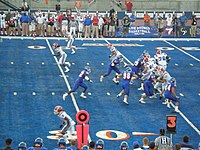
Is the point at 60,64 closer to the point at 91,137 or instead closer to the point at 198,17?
the point at 91,137

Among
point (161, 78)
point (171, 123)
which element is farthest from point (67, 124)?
point (161, 78)

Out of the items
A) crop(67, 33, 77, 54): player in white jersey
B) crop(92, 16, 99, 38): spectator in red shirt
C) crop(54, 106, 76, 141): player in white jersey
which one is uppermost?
crop(92, 16, 99, 38): spectator in red shirt

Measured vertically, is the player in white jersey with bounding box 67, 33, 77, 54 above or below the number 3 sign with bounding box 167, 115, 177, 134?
above

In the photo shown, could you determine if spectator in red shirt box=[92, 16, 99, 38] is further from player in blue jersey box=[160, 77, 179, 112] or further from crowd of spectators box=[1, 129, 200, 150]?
crowd of spectators box=[1, 129, 200, 150]

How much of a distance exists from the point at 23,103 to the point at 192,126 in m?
6.29

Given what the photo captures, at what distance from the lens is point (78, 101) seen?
816 inches

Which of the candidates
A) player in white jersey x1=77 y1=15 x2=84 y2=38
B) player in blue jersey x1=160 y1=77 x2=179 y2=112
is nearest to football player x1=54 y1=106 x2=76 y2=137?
player in blue jersey x1=160 y1=77 x2=179 y2=112

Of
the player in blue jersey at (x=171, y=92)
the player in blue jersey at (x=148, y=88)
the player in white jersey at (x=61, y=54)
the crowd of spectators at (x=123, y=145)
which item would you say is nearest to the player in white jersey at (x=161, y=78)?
the player in blue jersey at (x=148, y=88)

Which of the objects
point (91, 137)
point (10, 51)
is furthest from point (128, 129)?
point (10, 51)

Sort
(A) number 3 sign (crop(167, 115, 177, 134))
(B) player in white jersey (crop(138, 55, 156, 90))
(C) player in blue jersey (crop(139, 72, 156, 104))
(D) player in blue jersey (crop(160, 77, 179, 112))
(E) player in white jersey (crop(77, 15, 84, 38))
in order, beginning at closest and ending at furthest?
(A) number 3 sign (crop(167, 115, 177, 134)) < (D) player in blue jersey (crop(160, 77, 179, 112)) < (C) player in blue jersey (crop(139, 72, 156, 104)) < (B) player in white jersey (crop(138, 55, 156, 90)) < (E) player in white jersey (crop(77, 15, 84, 38))

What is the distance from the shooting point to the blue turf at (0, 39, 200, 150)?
17525 mm

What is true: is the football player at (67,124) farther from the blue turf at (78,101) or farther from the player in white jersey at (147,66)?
the player in white jersey at (147,66)

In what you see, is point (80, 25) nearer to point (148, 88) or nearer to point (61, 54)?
point (61, 54)

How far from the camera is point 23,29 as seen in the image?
36.1m
